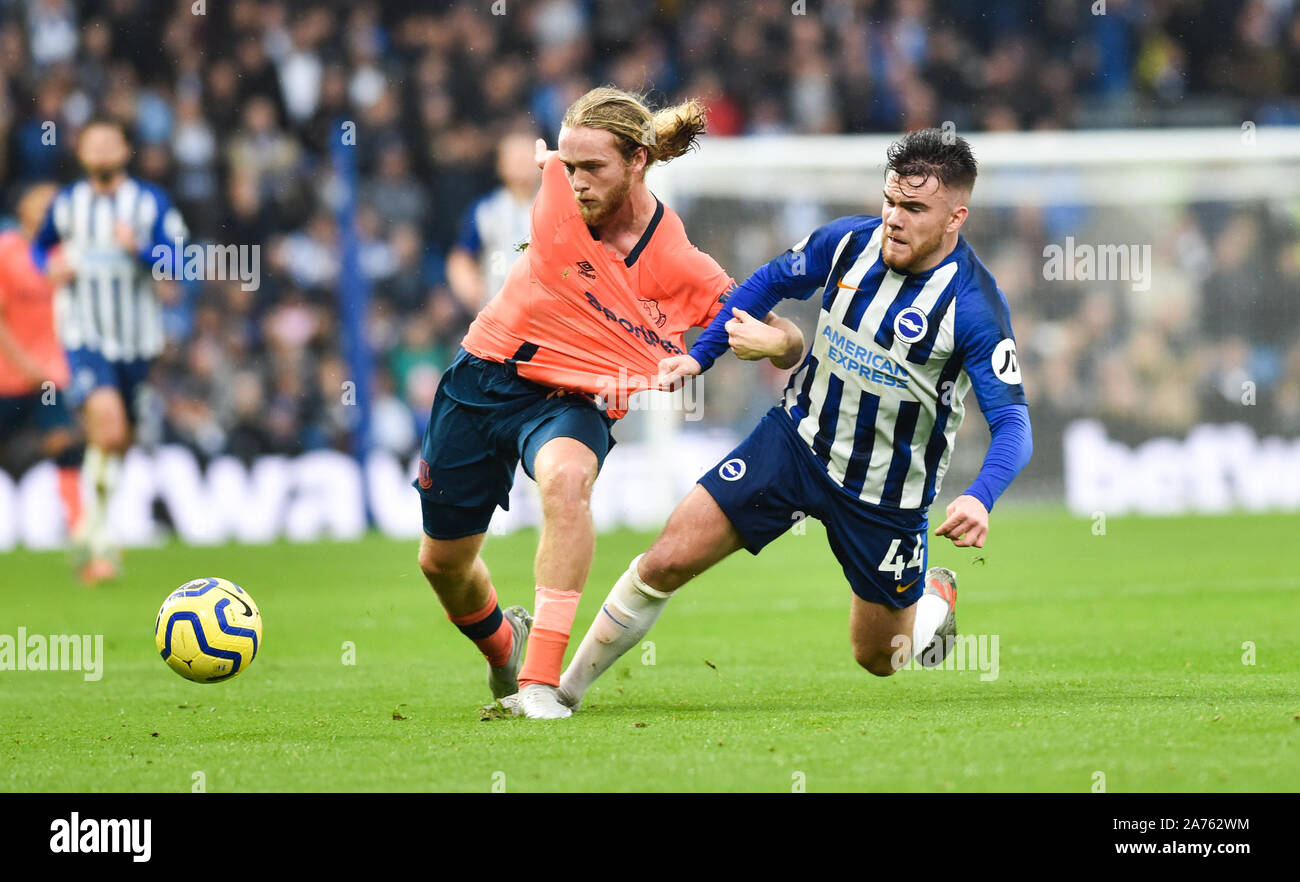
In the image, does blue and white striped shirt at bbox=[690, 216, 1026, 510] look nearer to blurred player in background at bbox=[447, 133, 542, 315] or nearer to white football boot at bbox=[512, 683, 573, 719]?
white football boot at bbox=[512, 683, 573, 719]

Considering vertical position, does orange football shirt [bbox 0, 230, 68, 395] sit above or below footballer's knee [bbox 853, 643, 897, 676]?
above

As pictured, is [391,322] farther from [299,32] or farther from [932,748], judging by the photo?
[932,748]

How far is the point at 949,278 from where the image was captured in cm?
591

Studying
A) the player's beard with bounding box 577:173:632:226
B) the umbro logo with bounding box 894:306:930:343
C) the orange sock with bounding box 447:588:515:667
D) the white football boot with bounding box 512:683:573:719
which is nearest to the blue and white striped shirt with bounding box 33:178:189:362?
the orange sock with bounding box 447:588:515:667

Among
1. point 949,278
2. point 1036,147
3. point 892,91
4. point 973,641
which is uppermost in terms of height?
point 892,91

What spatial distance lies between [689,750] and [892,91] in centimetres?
1551

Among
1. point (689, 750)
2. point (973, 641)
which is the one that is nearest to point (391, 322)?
point (973, 641)

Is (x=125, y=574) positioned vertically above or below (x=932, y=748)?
above

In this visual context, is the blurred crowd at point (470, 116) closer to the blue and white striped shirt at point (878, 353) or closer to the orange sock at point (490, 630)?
the orange sock at point (490, 630)

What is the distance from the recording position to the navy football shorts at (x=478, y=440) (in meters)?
6.35

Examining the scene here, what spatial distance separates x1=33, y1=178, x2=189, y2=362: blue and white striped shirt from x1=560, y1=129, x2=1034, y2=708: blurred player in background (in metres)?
6.55

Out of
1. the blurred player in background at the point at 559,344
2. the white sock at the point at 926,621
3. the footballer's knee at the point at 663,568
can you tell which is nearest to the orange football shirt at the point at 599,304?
the blurred player in background at the point at 559,344

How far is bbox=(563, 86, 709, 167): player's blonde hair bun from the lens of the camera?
6.02 meters

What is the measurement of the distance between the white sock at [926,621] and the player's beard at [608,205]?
1.86 metres
